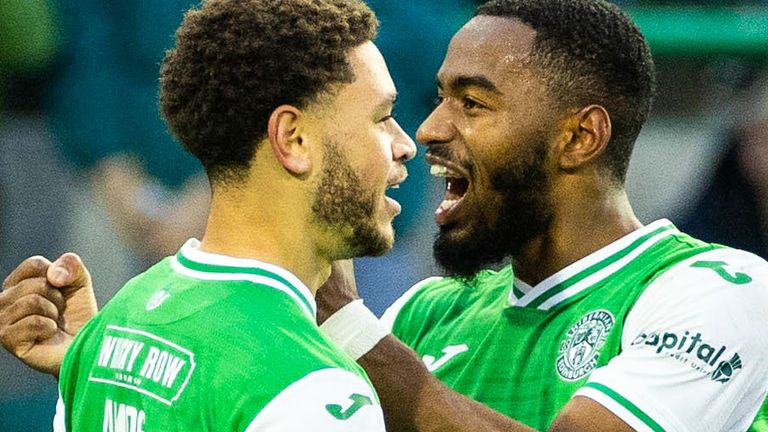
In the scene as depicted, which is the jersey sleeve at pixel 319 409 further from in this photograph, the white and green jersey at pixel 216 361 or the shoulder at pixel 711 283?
the shoulder at pixel 711 283

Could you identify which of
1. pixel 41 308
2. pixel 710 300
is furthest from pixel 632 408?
pixel 41 308

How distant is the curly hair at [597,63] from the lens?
331 cm

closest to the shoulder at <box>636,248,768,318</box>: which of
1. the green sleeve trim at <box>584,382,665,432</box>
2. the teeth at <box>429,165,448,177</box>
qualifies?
the green sleeve trim at <box>584,382,665,432</box>

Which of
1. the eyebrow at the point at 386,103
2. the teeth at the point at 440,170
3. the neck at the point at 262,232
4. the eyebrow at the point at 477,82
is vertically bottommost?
the teeth at the point at 440,170

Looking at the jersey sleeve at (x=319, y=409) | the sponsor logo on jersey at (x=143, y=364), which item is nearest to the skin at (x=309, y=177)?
the sponsor logo on jersey at (x=143, y=364)

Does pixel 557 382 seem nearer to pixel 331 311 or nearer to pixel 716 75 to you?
pixel 331 311

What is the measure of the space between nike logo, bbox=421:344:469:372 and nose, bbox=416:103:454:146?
48 centimetres

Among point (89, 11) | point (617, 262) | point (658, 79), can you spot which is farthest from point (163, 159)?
point (617, 262)

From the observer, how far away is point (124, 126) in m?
5.33

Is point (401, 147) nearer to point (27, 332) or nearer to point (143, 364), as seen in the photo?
point (143, 364)

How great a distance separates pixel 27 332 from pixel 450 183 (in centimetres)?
107

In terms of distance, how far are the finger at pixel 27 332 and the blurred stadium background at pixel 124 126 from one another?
2.18 metres

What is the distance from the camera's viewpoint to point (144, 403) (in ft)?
7.33

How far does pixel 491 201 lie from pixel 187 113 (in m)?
1.12
